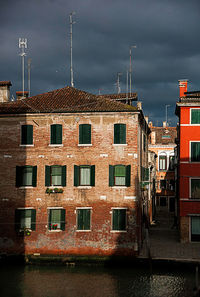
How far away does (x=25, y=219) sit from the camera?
3036cm

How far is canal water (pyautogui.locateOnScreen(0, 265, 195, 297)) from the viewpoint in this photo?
23.4 metres

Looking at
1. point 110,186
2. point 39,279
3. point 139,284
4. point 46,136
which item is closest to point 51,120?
point 46,136

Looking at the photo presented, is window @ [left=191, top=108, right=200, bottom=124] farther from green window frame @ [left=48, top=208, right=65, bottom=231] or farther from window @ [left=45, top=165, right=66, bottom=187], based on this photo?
green window frame @ [left=48, top=208, right=65, bottom=231]

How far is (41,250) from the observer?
30141mm

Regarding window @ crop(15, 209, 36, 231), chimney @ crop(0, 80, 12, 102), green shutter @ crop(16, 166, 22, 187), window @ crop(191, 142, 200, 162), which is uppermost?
chimney @ crop(0, 80, 12, 102)

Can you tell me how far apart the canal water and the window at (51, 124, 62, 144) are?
9413 millimetres

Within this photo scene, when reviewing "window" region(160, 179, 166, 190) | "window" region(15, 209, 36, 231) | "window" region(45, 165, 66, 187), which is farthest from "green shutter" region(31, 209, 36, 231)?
Result: "window" region(160, 179, 166, 190)

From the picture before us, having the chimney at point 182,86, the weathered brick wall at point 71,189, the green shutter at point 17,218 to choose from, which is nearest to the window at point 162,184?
the chimney at point 182,86

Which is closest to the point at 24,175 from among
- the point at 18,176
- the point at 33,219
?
the point at 18,176

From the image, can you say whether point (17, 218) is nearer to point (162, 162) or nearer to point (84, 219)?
point (84, 219)

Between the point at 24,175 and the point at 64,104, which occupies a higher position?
the point at 64,104

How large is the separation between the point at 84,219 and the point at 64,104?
9.12 metres

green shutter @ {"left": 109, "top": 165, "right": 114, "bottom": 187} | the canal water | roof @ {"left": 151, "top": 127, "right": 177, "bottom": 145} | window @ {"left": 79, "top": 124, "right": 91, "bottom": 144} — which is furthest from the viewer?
roof @ {"left": 151, "top": 127, "right": 177, "bottom": 145}

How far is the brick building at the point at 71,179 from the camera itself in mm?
29734
